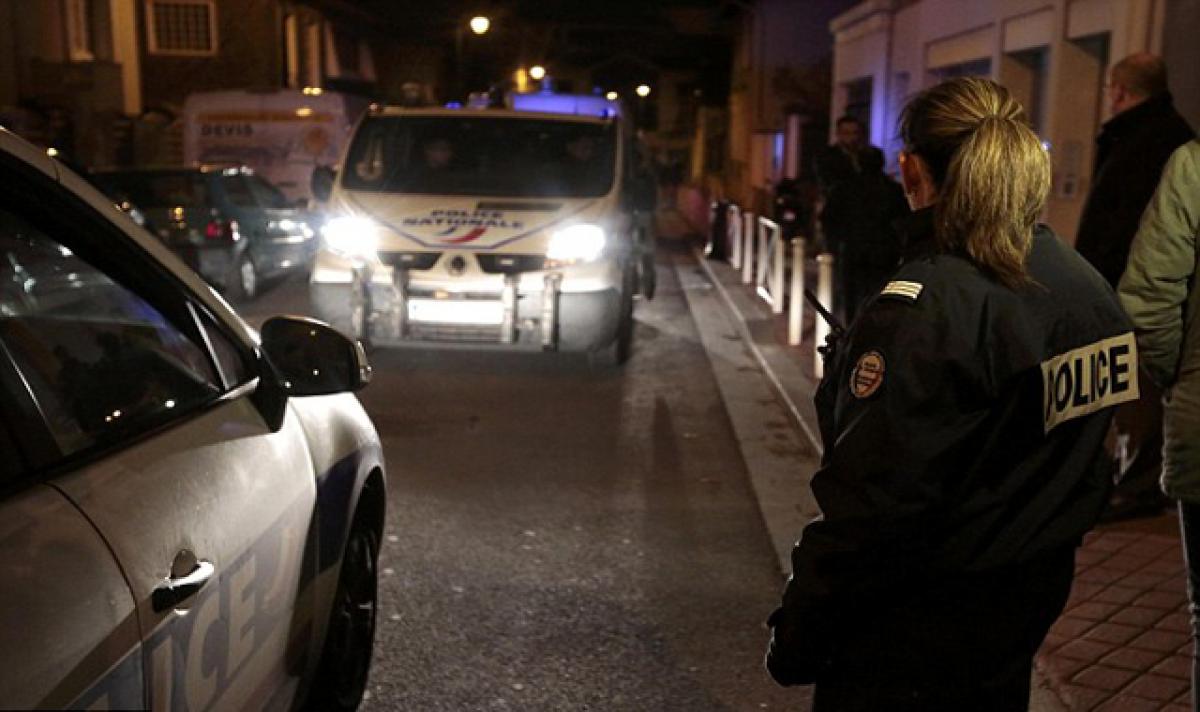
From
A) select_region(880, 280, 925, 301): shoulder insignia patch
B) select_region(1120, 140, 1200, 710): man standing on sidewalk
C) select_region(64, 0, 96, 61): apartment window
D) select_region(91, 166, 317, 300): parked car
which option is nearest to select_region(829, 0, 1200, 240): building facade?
select_region(1120, 140, 1200, 710): man standing on sidewalk

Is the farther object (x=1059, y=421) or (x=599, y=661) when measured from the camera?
(x=599, y=661)

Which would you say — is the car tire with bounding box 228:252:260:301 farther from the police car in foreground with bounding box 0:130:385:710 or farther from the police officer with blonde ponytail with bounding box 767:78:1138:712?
the police officer with blonde ponytail with bounding box 767:78:1138:712

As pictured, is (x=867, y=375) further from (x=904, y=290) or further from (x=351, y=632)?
(x=351, y=632)

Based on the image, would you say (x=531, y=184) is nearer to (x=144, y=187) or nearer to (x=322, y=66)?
(x=144, y=187)

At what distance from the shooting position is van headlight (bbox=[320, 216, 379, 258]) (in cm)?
885

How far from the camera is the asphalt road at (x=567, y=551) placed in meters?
4.12

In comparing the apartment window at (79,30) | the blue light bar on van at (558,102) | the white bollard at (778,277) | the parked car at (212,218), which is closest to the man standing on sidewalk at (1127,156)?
the white bollard at (778,277)

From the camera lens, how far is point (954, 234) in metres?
2.04

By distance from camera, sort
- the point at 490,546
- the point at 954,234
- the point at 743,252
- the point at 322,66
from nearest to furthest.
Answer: the point at 954,234 → the point at 490,546 → the point at 743,252 → the point at 322,66

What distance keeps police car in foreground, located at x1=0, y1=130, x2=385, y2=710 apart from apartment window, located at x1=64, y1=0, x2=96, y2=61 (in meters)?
23.1

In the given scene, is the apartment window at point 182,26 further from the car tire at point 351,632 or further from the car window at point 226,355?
the car window at point 226,355

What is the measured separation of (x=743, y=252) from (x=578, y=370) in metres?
7.79

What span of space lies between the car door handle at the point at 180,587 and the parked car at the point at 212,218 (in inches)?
412

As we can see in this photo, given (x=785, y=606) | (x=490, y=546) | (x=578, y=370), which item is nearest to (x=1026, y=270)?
(x=785, y=606)
